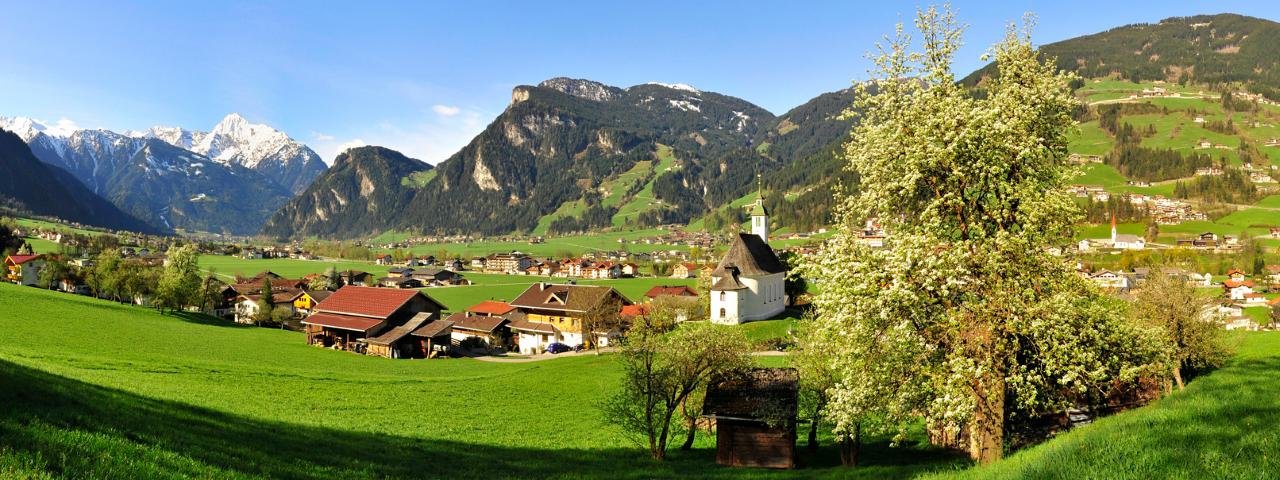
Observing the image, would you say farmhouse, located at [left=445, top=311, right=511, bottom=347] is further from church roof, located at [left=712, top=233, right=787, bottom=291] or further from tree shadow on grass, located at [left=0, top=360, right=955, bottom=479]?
tree shadow on grass, located at [left=0, top=360, right=955, bottom=479]

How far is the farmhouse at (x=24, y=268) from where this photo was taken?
366ft

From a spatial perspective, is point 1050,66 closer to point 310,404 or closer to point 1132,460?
point 1132,460

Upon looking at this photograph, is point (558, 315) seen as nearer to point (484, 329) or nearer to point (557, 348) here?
point (557, 348)

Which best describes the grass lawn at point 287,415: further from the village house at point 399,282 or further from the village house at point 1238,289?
the village house at point 1238,289

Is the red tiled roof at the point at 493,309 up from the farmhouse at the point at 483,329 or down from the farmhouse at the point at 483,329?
up

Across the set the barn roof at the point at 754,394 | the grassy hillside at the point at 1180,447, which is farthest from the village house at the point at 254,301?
the grassy hillside at the point at 1180,447

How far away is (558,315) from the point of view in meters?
92.2

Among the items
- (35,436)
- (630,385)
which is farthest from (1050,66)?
(35,436)

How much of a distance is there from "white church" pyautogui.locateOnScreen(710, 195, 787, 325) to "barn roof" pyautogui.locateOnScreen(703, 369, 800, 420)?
41.4 meters

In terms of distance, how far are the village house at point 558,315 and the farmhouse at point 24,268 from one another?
9598 cm

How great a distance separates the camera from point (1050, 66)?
53.5 feet

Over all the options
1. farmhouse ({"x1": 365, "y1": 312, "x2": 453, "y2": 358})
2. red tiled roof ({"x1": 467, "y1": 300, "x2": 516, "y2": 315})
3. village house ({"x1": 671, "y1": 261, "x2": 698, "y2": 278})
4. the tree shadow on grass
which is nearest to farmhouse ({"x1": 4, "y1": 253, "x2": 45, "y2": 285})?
red tiled roof ({"x1": 467, "y1": 300, "x2": 516, "y2": 315})

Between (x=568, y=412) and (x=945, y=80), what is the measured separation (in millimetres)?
31461

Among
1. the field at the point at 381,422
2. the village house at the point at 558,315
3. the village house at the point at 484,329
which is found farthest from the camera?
the village house at the point at 484,329
